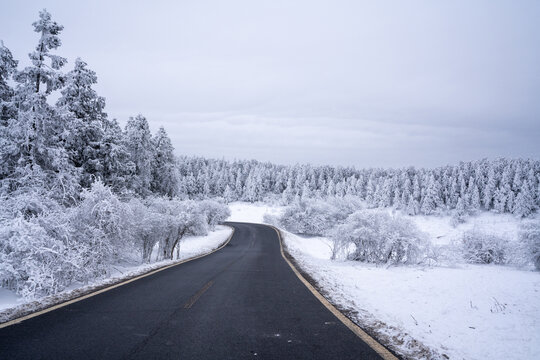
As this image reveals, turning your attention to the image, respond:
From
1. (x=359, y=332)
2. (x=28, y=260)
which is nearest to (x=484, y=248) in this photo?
(x=359, y=332)

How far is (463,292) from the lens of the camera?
891cm

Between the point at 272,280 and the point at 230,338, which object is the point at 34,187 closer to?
the point at 272,280

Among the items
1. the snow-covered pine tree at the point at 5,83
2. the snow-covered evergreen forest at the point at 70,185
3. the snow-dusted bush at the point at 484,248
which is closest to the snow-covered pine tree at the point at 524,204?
the snow-dusted bush at the point at 484,248

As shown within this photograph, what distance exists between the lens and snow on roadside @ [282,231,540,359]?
464 cm

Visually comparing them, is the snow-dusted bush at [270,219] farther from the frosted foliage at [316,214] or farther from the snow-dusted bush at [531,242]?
the snow-dusted bush at [531,242]

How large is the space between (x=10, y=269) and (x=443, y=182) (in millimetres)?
107933

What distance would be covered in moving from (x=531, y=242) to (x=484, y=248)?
90.7 inches

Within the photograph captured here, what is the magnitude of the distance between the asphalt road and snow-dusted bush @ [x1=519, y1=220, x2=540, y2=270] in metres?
14.4

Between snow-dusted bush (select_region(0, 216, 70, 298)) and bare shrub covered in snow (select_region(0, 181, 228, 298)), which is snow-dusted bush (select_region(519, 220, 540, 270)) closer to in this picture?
bare shrub covered in snow (select_region(0, 181, 228, 298))

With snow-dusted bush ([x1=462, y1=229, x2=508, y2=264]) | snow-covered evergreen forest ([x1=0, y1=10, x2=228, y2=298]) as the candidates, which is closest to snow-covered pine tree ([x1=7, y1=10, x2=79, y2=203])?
snow-covered evergreen forest ([x1=0, y1=10, x2=228, y2=298])

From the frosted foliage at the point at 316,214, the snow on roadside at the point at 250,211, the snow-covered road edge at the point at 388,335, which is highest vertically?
the snow-covered road edge at the point at 388,335

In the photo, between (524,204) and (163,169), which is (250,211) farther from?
(524,204)

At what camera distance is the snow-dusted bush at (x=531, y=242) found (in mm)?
14391

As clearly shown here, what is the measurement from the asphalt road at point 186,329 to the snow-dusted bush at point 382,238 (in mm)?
9169
